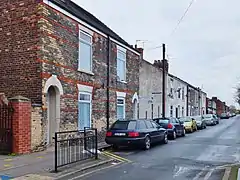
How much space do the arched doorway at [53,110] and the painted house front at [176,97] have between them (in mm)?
24196

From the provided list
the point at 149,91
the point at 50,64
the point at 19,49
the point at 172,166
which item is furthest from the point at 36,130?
the point at 149,91

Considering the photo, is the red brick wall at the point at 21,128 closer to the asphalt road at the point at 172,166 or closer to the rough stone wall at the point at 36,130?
the rough stone wall at the point at 36,130

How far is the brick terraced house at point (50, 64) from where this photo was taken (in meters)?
14.1

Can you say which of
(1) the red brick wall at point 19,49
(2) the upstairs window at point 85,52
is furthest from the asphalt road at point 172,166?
(2) the upstairs window at point 85,52

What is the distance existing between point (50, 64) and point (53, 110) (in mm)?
2205

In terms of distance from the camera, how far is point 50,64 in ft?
47.8

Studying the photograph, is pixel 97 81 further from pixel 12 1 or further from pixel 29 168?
pixel 29 168

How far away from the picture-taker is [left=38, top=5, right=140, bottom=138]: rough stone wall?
47.4ft

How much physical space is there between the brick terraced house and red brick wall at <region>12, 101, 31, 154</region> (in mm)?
353

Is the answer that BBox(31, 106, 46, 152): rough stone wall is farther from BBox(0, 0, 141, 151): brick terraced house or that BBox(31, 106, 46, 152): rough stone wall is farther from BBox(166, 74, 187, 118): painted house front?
BBox(166, 74, 187, 118): painted house front

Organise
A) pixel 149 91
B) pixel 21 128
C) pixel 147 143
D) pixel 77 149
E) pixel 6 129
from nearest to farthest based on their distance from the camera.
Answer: pixel 77 149 < pixel 21 128 < pixel 6 129 < pixel 147 143 < pixel 149 91

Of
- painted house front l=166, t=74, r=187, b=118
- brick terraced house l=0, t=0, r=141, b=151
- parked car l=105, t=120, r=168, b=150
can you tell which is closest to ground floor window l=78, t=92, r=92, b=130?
brick terraced house l=0, t=0, r=141, b=151

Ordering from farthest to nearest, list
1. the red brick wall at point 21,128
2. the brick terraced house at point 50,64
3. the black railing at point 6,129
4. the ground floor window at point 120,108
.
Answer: the ground floor window at point 120,108 → the brick terraced house at point 50,64 → the black railing at point 6,129 → the red brick wall at point 21,128

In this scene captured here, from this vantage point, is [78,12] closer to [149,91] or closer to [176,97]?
[149,91]
